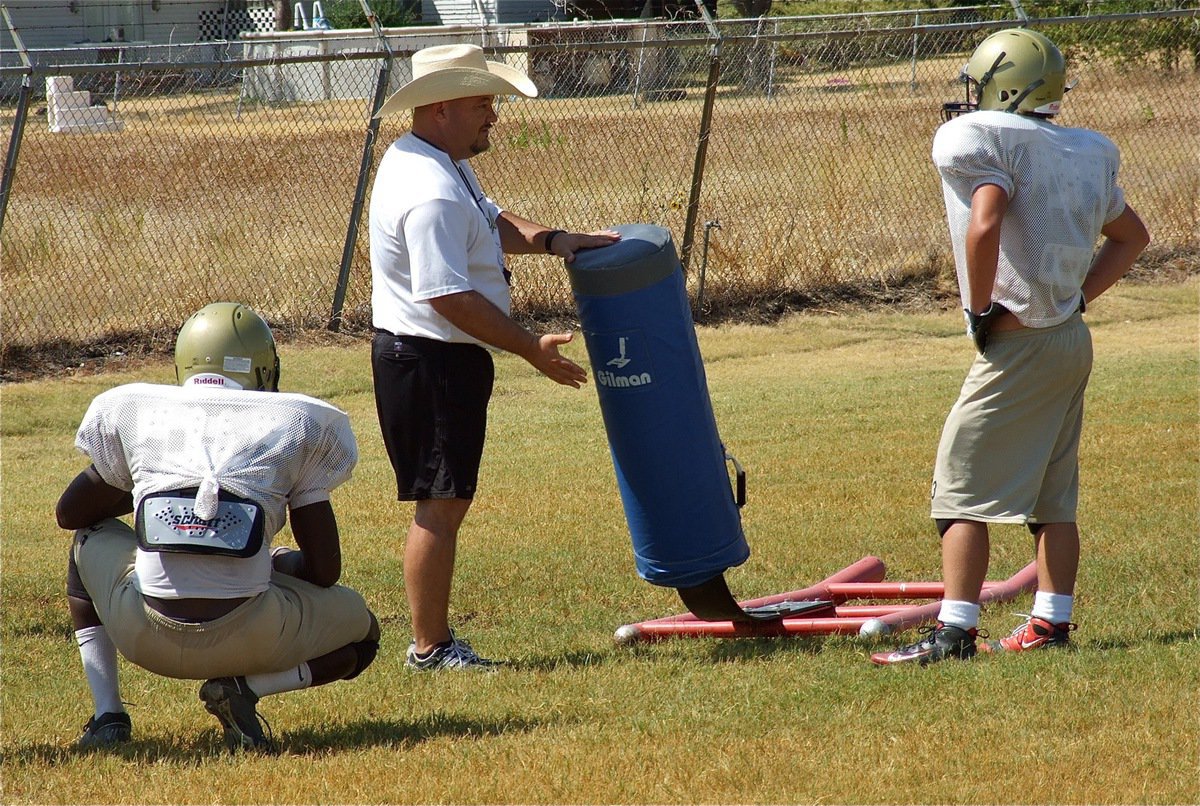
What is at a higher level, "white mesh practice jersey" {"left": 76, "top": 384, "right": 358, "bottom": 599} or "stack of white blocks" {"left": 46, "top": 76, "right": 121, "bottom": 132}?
"stack of white blocks" {"left": 46, "top": 76, "right": 121, "bottom": 132}

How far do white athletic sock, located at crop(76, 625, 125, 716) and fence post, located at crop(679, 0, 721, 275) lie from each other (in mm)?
8121

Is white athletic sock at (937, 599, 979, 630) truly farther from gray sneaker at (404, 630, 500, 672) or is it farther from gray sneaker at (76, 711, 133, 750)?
gray sneaker at (76, 711, 133, 750)

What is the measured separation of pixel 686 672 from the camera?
4.60 m

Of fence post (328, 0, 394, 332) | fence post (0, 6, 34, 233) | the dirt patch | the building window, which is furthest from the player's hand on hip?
the building window

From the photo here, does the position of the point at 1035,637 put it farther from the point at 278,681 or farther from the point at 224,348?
the point at 224,348

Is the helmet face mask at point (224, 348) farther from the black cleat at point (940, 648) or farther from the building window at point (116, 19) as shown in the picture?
the building window at point (116, 19)

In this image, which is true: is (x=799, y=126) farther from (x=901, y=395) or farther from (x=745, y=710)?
(x=745, y=710)

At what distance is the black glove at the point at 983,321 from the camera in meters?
4.34

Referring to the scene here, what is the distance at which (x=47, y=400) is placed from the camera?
31.8 ft

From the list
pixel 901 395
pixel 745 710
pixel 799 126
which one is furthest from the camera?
pixel 799 126

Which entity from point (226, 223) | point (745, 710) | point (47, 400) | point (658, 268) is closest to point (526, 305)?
point (226, 223)

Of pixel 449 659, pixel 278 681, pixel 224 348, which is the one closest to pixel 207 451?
pixel 224 348

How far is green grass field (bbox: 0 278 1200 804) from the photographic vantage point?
11.6 ft

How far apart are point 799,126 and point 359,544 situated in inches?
343
